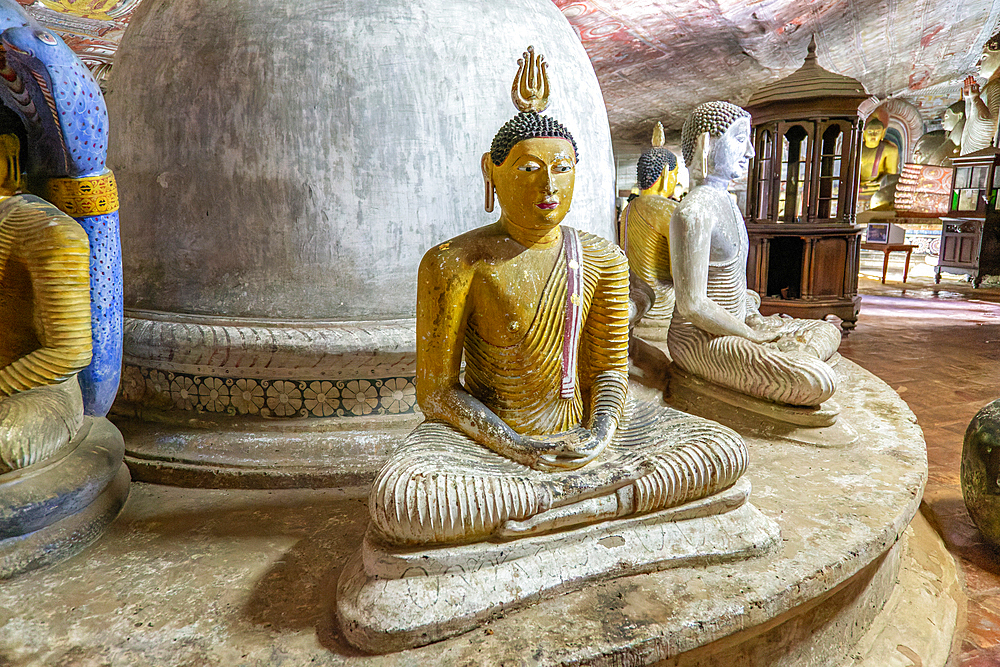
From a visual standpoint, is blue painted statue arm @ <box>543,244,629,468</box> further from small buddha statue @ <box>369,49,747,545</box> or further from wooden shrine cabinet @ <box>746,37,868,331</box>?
wooden shrine cabinet @ <box>746,37,868,331</box>

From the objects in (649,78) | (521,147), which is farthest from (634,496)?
(649,78)

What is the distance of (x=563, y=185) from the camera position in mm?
1882

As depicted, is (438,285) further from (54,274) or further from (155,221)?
(155,221)

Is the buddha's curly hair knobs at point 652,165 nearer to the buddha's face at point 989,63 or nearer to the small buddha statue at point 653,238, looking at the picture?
the small buddha statue at point 653,238

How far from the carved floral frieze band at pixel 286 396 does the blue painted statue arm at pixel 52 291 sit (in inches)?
26.8

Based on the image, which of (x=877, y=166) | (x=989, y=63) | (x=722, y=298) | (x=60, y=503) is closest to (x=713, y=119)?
(x=722, y=298)

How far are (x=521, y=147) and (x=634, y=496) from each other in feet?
3.31

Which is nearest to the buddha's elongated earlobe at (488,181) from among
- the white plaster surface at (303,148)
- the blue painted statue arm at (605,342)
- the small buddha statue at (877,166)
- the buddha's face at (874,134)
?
the blue painted statue arm at (605,342)

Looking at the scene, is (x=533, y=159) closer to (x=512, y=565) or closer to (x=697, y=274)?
(x=512, y=565)

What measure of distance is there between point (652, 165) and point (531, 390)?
2867 millimetres

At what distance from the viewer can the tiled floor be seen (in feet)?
7.69

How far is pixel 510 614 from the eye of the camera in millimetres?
1627

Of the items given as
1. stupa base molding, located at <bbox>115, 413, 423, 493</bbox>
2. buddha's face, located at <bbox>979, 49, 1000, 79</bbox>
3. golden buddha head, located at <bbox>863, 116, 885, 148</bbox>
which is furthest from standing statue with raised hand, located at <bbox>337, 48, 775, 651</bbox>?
golden buddha head, located at <bbox>863, 116, 885, 148</bbox>

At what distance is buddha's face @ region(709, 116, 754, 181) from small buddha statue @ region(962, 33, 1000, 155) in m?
10.8
